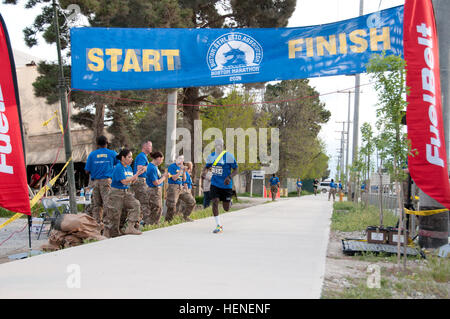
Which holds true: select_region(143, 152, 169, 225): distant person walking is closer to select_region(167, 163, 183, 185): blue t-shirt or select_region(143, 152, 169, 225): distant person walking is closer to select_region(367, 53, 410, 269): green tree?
select_region(167, 163, 183, 185): blue t-shirt

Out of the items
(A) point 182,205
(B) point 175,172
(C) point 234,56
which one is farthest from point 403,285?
(A) point 182,205

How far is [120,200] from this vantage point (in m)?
8.05

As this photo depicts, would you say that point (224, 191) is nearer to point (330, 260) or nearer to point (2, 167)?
point (330, 260)

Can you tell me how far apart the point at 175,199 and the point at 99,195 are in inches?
82.7

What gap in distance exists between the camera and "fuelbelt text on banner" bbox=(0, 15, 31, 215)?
208 inches

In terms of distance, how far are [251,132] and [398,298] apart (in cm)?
2472

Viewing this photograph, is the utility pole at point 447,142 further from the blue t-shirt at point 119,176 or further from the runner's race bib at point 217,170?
the blue t-shirt at point 119,176

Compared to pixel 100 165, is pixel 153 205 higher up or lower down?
lower down

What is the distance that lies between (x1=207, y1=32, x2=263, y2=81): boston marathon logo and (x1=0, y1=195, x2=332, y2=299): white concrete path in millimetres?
4011

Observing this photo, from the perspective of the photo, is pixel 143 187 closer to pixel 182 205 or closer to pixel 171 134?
pixel 182 205

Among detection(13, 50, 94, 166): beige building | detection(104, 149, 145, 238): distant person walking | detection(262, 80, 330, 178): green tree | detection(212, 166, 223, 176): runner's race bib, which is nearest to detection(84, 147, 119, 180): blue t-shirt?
detection(104, 149, 145, 238): distant person walking

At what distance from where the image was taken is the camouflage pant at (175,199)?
35.0 feet

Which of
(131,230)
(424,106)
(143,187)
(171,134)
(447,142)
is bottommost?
(131,230)
